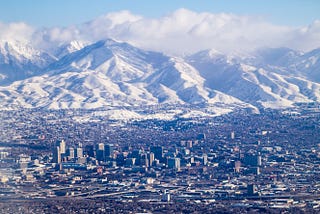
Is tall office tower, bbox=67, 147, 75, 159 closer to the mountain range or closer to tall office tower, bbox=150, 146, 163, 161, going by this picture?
tall office tower, bbox=150, 146, 163, 161

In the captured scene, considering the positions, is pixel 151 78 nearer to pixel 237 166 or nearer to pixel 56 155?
pixel 56 155

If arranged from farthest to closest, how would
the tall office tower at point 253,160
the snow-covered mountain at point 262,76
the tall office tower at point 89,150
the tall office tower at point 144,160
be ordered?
the snow-covered mountain at point 262,76
the tall office tower at point 89,150
the tall office tower at point 144,160
the tall office tower at point 253,160

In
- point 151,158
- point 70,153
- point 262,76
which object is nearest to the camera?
point 151,158

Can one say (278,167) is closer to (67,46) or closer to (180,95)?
(180,95)

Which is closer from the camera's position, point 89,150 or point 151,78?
point 89,150

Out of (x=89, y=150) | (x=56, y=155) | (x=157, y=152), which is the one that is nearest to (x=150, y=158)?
(x=157, y=152)

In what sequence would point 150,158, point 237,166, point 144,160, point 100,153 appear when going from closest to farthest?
point 237,166, point 144,160, point 150,158, point 100,153

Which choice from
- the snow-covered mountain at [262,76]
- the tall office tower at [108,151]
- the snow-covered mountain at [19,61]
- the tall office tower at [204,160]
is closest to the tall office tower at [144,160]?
the tall office tower at [204,160]

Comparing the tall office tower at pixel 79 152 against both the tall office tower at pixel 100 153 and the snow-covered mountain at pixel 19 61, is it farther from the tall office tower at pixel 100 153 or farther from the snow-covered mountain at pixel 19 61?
the snow-covered mountain at pixel 19 61
